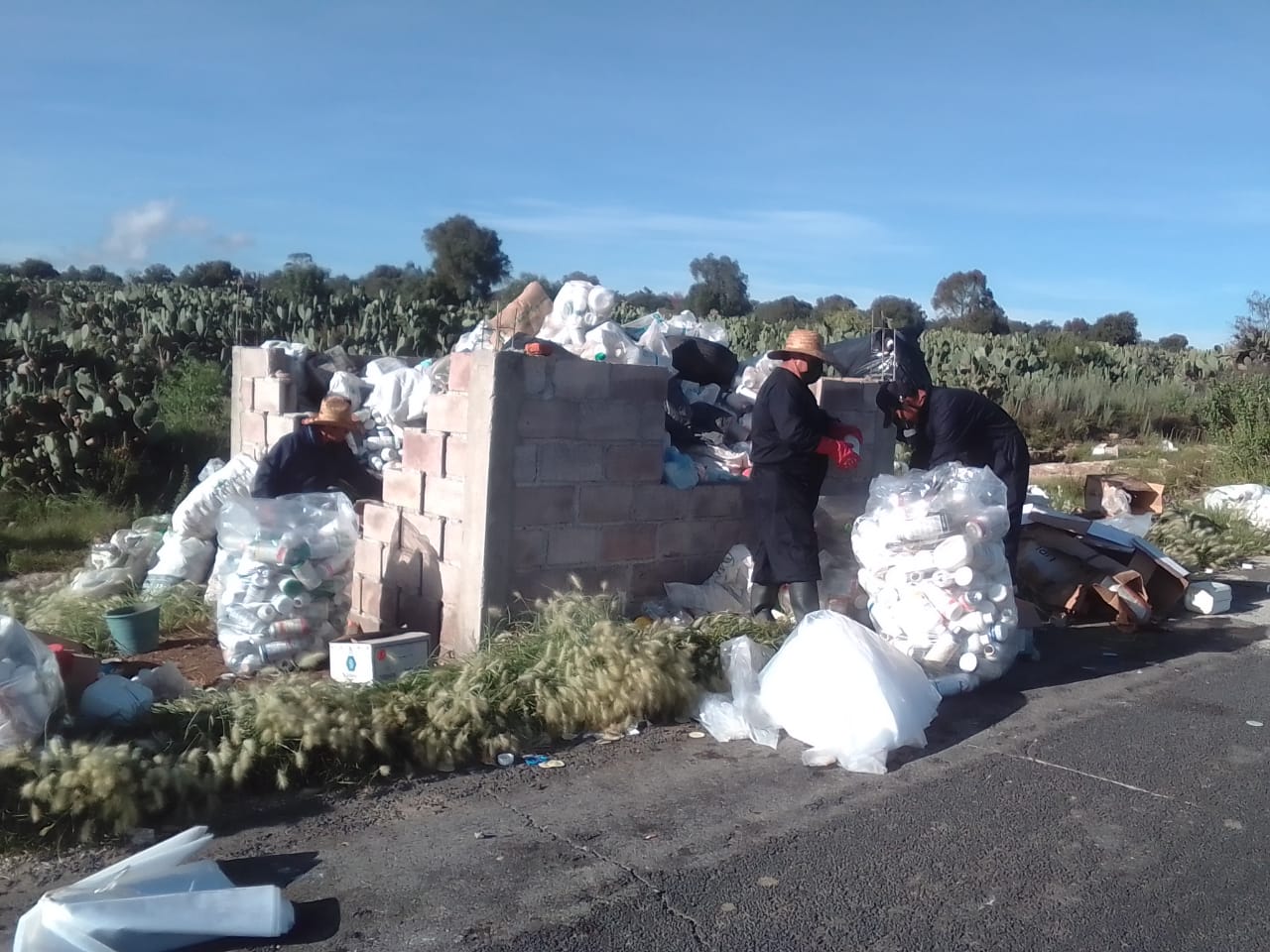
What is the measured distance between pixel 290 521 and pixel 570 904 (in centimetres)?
323

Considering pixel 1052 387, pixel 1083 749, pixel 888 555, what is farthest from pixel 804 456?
pixel 1052 387

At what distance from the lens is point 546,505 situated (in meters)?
6.18

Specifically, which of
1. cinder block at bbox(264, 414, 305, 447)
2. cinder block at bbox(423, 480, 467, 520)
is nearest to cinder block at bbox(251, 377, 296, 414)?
cinder block at bbox(264, 414, 305, 447)

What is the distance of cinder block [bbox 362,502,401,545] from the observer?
6539 millimetres

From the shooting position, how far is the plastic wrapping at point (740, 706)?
17.1 ft

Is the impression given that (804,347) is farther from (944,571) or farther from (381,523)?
(381,523)

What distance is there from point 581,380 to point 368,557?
1680 mm

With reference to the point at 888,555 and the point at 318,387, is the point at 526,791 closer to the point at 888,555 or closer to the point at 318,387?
the point at 888,555

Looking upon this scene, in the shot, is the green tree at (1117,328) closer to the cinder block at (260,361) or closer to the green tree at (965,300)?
the green tree at (965,300)

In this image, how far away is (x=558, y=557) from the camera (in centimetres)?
628

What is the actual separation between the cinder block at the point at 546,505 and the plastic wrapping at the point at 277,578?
94 cm

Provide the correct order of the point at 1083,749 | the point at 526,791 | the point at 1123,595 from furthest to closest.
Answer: the point at 1123,595
the point at 1083,749
the point at 526,791

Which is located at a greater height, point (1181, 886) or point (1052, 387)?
point (1052, 387)

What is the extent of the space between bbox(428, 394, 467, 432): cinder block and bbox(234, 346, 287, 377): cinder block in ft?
7.62
